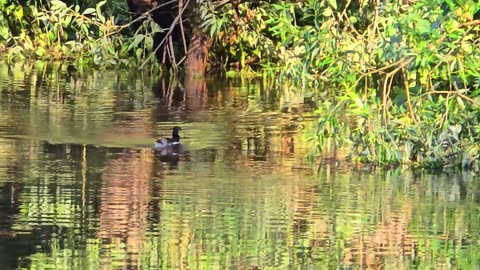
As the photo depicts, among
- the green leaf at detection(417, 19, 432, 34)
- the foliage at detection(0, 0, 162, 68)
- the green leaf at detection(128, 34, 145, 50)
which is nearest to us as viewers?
the green leaf at detection(417, 19, 432, 34)

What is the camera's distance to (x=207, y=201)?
377 inches

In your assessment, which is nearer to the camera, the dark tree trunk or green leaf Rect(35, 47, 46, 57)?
the dark tree trunk

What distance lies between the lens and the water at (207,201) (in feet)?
25.7

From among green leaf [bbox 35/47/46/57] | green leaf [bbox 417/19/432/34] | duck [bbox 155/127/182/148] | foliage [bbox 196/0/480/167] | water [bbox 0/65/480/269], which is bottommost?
water [bbox 0/65/480/269]

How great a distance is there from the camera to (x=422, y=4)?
10.4 metres

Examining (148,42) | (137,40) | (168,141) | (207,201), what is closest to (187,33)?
(148,42)

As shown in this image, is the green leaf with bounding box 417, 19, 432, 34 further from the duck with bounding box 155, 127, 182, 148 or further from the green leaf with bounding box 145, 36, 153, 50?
the green leaf with bounding box 145, 36, 153, 50

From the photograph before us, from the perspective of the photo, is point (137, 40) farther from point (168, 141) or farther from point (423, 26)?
point (423, 26)

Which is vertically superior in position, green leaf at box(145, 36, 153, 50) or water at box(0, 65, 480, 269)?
green leaf at box(145, 36, 153, 50)

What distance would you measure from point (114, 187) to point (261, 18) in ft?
38.4

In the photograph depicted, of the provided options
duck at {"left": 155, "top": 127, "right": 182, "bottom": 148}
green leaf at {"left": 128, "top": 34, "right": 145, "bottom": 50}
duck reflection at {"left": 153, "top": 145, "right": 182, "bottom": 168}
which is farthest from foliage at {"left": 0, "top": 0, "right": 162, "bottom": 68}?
duck reflection at {"left": 153, "top": 145, "right": 182, "bottom": 168}

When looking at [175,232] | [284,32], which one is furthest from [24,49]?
[175,232]

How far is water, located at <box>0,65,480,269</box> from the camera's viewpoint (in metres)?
7.83

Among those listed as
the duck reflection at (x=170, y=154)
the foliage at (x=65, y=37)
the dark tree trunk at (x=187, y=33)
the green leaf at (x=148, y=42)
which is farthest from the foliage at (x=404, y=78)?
the dark tree trunk at (x=187, y=33)
